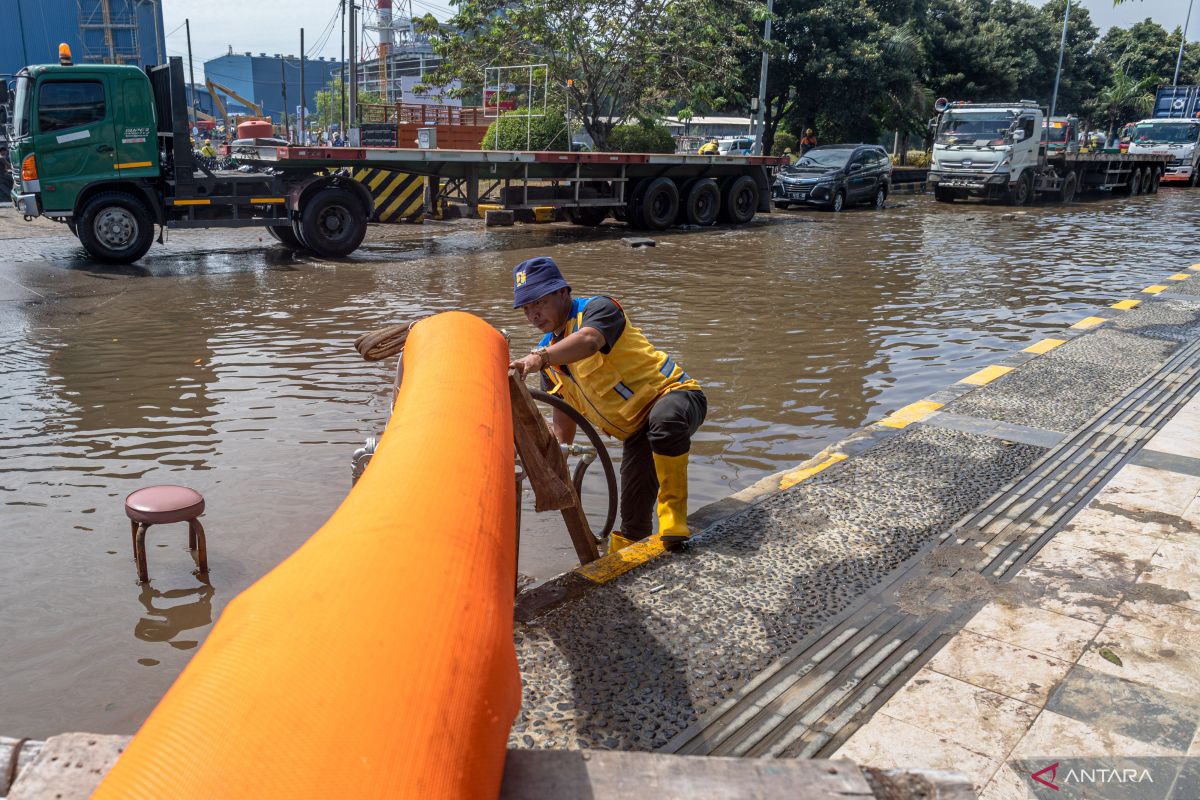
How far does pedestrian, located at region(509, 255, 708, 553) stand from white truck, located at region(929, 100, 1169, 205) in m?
22.6

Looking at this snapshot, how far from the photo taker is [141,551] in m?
3.81

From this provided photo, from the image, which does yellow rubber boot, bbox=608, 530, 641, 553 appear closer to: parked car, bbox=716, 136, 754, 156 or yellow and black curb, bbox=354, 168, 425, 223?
yellow and black curb, bbox=354, 168, 425, 223

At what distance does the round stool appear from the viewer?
3629 millimetres

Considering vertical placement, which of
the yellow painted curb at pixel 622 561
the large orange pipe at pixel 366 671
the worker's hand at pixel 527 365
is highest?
the large orange pipe at pixel 366 671

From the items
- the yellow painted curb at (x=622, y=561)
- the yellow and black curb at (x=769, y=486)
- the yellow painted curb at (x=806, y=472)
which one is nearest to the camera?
the yellow and black curb at (x=769, y=486)

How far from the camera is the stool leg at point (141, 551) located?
3729 millimetres

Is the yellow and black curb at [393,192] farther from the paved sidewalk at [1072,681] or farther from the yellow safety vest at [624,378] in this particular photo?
the paved sidewalk at [1072,681]

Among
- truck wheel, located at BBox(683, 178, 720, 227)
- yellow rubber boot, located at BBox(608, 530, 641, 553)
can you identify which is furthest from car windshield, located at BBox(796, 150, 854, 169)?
yellow rubber boot, located at BBox(608, 530, 641, 553)

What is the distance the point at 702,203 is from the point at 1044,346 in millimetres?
11917

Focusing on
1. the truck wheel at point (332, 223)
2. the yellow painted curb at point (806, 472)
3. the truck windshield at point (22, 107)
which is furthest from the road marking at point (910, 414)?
the truck windshield at point (22, 107)

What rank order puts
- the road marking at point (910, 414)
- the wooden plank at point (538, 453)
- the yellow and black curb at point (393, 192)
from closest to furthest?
the wooden plank at point (538, 453)
the road marking at point (910, 414)
the yellow and black curb at point (393, 192)

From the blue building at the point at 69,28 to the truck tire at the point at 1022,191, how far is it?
64536mm

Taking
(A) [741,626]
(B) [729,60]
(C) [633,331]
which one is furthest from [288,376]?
(B) [729,60]

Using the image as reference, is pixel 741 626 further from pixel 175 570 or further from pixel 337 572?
pixel 175 570
